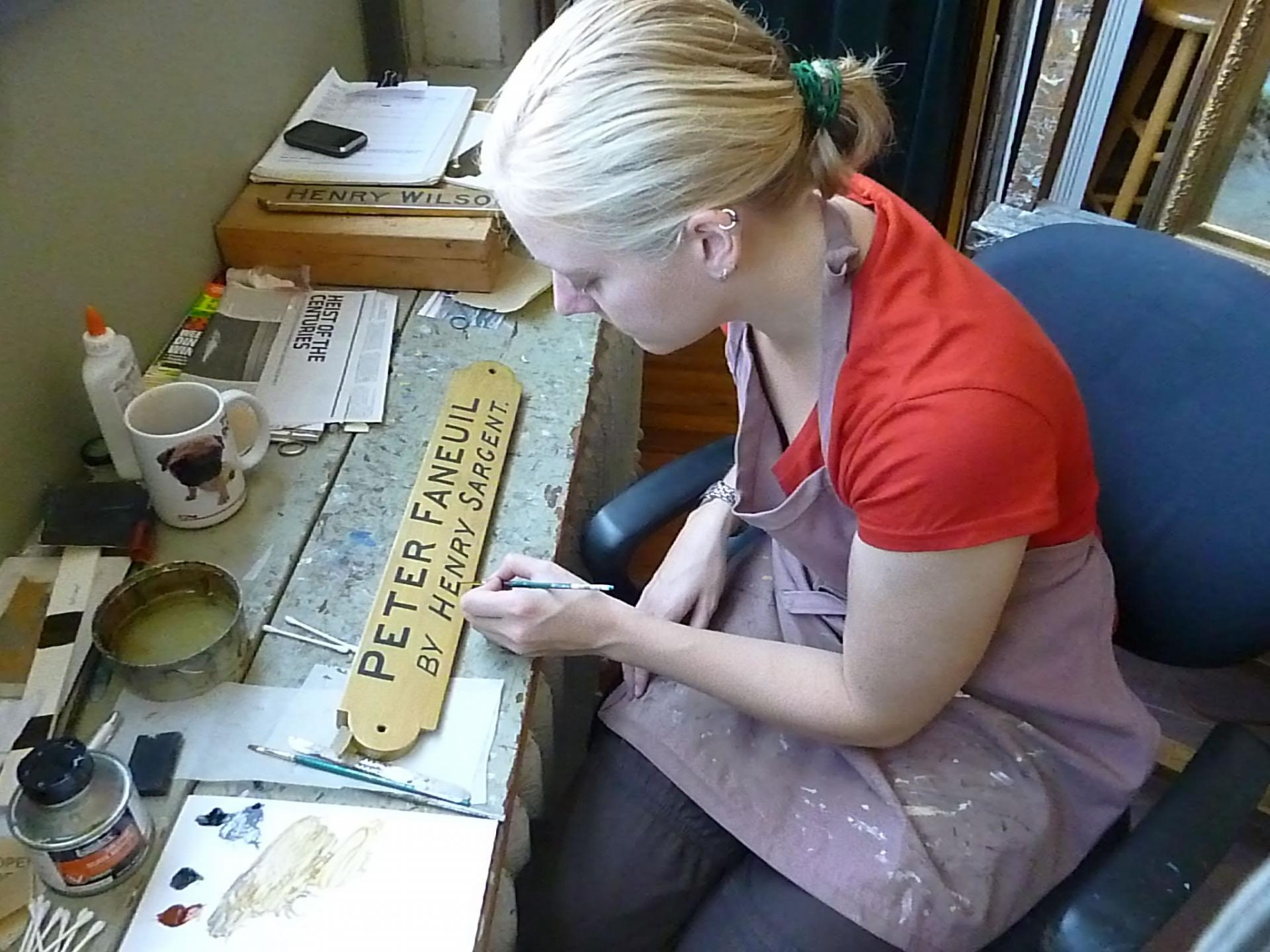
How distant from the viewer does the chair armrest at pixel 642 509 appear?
1015 mm

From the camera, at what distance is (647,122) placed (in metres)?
0.71

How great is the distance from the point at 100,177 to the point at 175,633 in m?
0.45

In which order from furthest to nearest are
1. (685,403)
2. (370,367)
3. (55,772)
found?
(685,403), (370,367), (55,772)

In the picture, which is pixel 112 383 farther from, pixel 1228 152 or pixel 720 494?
pixel 1228 152

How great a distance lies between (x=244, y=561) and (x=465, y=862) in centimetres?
35

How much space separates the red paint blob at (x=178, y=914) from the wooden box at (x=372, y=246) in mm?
736

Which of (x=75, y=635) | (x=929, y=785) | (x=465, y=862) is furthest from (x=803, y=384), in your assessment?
(x=75, y=635)

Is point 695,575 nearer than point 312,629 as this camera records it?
No

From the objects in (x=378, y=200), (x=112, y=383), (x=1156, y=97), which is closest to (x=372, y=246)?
(x=378, y=200)

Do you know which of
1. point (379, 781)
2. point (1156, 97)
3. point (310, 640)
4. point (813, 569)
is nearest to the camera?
point (379, 781)

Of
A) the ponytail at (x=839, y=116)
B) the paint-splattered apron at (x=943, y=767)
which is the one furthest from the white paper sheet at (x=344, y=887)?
the ponytail at (x=839, y=116)

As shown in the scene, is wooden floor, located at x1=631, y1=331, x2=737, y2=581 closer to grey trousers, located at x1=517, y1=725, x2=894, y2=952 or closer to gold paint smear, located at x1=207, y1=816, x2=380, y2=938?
grey trousers, located at x1=517, y1=725, x2=894, y2=952

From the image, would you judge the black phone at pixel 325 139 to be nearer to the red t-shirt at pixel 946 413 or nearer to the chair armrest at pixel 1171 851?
the red t-shirt at pixel 946 413

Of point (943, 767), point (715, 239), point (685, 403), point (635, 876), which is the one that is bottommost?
point (685, 403)
